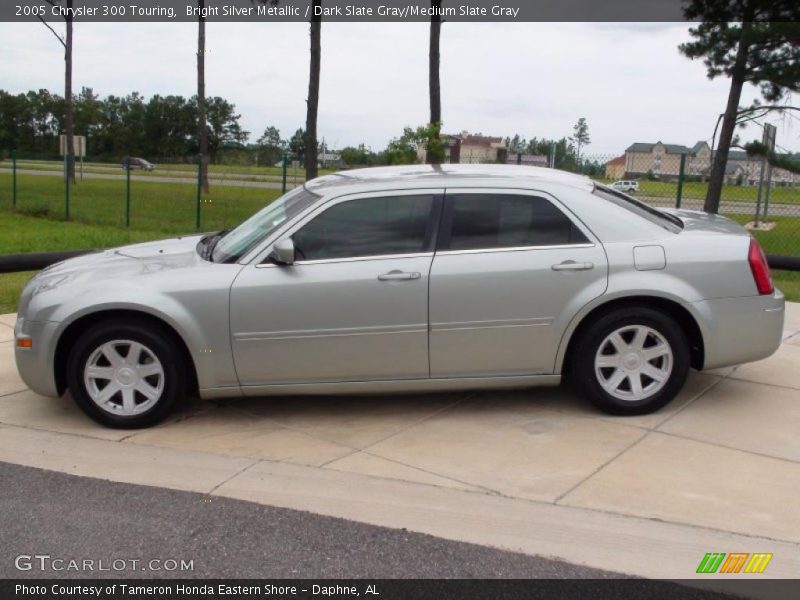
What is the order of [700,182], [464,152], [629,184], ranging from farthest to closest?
[464,152], [700,182], [629,184]

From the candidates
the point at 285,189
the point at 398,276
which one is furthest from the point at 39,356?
the point at 285,189

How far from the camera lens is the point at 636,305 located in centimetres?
534

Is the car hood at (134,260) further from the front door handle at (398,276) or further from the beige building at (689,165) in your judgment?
→ the beige building at (689,165)

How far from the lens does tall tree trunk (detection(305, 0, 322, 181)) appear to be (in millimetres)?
19188

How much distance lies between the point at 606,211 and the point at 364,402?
2.12 metres

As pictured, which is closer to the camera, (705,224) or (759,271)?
(759,271)

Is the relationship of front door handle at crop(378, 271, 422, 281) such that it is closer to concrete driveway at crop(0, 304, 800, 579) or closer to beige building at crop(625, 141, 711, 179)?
concrete driveway at crop(0, 304, 800, 579)

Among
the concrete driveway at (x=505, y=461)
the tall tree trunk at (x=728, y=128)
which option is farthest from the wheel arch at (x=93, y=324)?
the tall tree trunk at (x=728, y=128)

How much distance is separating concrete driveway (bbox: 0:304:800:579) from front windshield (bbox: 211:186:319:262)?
112 cm

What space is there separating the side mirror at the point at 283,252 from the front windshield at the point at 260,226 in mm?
248

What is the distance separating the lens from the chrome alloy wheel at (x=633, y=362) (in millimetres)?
5324

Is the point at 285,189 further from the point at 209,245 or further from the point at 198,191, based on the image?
the point at 209,245

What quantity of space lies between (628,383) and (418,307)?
1484mm
